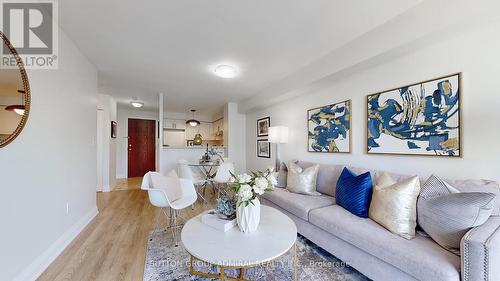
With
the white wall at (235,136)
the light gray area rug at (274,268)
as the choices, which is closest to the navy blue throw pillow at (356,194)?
the light gray area rug at (274,268)

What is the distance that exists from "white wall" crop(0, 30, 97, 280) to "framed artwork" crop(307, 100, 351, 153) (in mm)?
3323

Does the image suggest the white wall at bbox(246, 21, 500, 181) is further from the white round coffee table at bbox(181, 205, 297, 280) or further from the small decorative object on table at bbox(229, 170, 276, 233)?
the small decorative object on table at bbox(229, 170, 276, 233)

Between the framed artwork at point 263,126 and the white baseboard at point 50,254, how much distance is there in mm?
3526

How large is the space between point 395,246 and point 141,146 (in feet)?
24.7

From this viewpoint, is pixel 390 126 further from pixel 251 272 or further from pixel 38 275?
pixel 38 275

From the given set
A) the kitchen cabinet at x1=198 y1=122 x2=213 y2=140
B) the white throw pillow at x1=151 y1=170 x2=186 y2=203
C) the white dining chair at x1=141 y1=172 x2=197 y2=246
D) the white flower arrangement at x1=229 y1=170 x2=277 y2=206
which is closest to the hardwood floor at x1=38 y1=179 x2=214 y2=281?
the white dining chair at x1=141 y1=172 x2=197 y2=246

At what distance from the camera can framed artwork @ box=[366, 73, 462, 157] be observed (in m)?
1.79

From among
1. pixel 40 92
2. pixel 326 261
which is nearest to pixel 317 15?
pixel 326 261

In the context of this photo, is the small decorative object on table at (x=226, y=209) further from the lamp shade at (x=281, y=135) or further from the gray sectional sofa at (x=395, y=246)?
the lamp shade at (x=281, y=135)

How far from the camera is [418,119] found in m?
2.00

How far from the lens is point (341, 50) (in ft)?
8.04

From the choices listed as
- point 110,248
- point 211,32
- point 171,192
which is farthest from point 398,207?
point 110,248

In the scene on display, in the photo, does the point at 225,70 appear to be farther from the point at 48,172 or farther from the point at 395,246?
the point at 395,246

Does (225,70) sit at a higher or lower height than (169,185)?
higher
